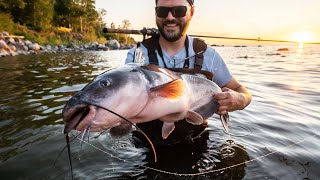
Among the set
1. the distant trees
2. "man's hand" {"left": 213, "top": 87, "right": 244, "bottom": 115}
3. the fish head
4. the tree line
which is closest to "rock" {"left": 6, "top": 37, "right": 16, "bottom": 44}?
the tree line

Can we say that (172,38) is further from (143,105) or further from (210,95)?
(143,105)

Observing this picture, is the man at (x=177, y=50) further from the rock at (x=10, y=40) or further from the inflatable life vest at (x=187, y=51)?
the rock at (x=10, y=40)

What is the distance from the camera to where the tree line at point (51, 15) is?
4813 centimetres

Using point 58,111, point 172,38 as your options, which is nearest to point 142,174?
point 172,38

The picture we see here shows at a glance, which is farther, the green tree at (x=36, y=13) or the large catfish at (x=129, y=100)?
the green tree at (x=36, y=13)

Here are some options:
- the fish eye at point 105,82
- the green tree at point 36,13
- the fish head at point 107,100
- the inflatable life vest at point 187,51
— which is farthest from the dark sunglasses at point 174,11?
the green tree at point 36,13

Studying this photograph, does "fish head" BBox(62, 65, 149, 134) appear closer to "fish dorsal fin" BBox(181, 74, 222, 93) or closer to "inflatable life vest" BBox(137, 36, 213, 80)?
"fish dorsal fin" BBox(181, 74, 222, 93)

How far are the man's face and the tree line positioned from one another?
41.2 meters

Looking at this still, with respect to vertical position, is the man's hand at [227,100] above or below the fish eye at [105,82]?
below

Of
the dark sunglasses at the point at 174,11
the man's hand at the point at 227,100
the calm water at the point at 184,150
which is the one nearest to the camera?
the man's hand at the point at 227,100

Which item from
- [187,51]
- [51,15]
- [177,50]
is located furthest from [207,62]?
[51,15]

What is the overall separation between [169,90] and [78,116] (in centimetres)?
84

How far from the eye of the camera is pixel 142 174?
12.1 ft

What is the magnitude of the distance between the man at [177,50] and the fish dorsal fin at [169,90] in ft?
4.39
